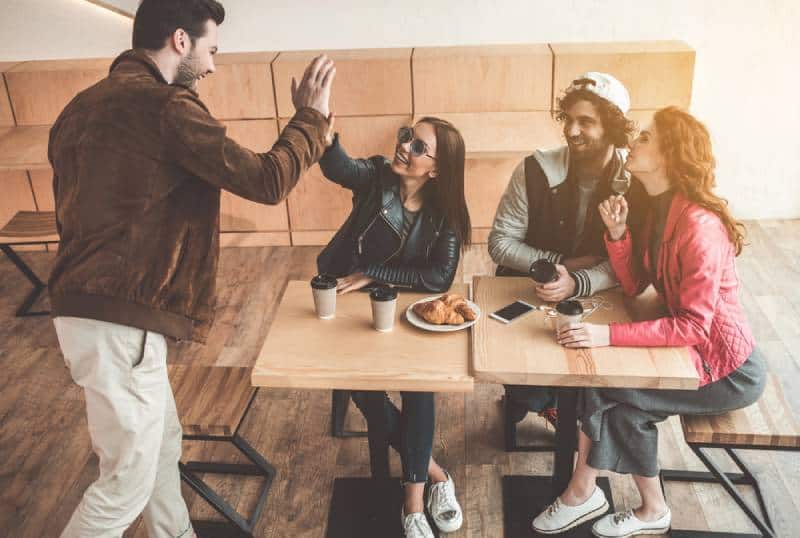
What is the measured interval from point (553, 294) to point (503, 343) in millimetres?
318

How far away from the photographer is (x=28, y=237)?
156 inches

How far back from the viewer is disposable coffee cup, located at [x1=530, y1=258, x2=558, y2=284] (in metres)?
2.21

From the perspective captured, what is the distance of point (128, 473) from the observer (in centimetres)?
194

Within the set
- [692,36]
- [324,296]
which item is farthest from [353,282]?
[692,36]

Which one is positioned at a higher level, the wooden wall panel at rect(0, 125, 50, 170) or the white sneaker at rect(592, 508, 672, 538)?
the wooden wall panel at rect(0, 125, 50, 170)

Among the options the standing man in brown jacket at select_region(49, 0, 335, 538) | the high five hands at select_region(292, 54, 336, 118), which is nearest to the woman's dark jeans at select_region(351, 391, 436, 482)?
the standing man in brown jacket at select_region(49, 0, 335, 538)

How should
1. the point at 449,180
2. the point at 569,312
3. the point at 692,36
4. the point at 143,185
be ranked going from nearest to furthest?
the point at 143,185 < the point at 569,312 < the point at 449,180 < the point at 692,36

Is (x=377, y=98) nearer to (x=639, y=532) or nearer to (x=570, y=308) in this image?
(x=570, y=308)

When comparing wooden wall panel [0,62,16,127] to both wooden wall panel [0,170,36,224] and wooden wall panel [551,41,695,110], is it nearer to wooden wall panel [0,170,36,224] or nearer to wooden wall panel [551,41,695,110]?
wooden wall panel [0,170,36,224]

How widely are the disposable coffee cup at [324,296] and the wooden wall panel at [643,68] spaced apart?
2.80 m

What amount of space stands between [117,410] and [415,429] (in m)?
0.91

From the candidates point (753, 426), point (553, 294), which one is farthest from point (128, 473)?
point (753, 426)

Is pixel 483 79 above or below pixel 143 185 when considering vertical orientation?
below

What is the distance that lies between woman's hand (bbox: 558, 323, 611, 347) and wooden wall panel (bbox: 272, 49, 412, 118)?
2833mm
